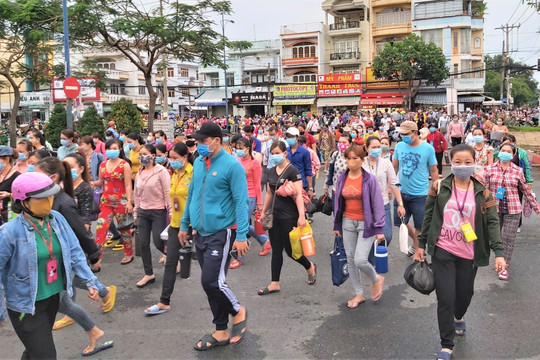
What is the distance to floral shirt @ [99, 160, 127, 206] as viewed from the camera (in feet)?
20.8

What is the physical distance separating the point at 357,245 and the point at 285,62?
49.1 metres

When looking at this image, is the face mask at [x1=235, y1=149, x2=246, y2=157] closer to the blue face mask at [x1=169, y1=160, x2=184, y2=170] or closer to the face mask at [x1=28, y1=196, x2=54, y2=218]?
the blue face mask at [x1=169, y1=160, x2=184, y2=170]

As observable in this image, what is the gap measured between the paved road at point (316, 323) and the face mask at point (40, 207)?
1604 millimetres

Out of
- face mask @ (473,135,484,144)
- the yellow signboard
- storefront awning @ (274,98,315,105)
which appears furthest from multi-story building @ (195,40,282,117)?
face mask @ (473,135,484,144)

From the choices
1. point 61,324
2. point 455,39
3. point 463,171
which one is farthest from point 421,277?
point 455,39

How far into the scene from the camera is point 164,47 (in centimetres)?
1833

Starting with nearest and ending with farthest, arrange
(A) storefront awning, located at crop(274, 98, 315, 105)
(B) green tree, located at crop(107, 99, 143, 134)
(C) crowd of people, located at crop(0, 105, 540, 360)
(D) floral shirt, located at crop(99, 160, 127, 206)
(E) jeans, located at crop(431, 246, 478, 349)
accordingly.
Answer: (C) crowd of people, located at crop(0, 105, 540, 360) < (E) jeans, located at crop(431, 246, 478, 349) < (D) floral shirt, located at crop(99, 160, 127, 206) < (B) green tree, located at crop(107, 99, 143, 134) < (A) storefront awning, located at crop(274, 98, 315, 105)

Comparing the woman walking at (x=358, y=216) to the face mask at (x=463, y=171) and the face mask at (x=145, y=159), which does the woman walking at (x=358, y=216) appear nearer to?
the face mask at (x=463, y=171)

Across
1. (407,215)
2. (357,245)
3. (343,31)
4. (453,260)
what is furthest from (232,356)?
Result: (343,31)

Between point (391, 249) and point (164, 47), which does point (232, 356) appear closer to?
point (391, 249)

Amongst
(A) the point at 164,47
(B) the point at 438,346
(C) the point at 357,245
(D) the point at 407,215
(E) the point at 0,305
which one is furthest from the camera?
(A) the point at 164,47

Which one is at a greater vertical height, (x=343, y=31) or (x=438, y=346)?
(x=343, y=31)

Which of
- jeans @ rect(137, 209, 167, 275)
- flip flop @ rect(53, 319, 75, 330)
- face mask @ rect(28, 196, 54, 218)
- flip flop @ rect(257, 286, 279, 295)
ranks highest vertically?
face mask @ rect(28, 196, 54, 218)

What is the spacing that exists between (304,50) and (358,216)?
48.8 m
